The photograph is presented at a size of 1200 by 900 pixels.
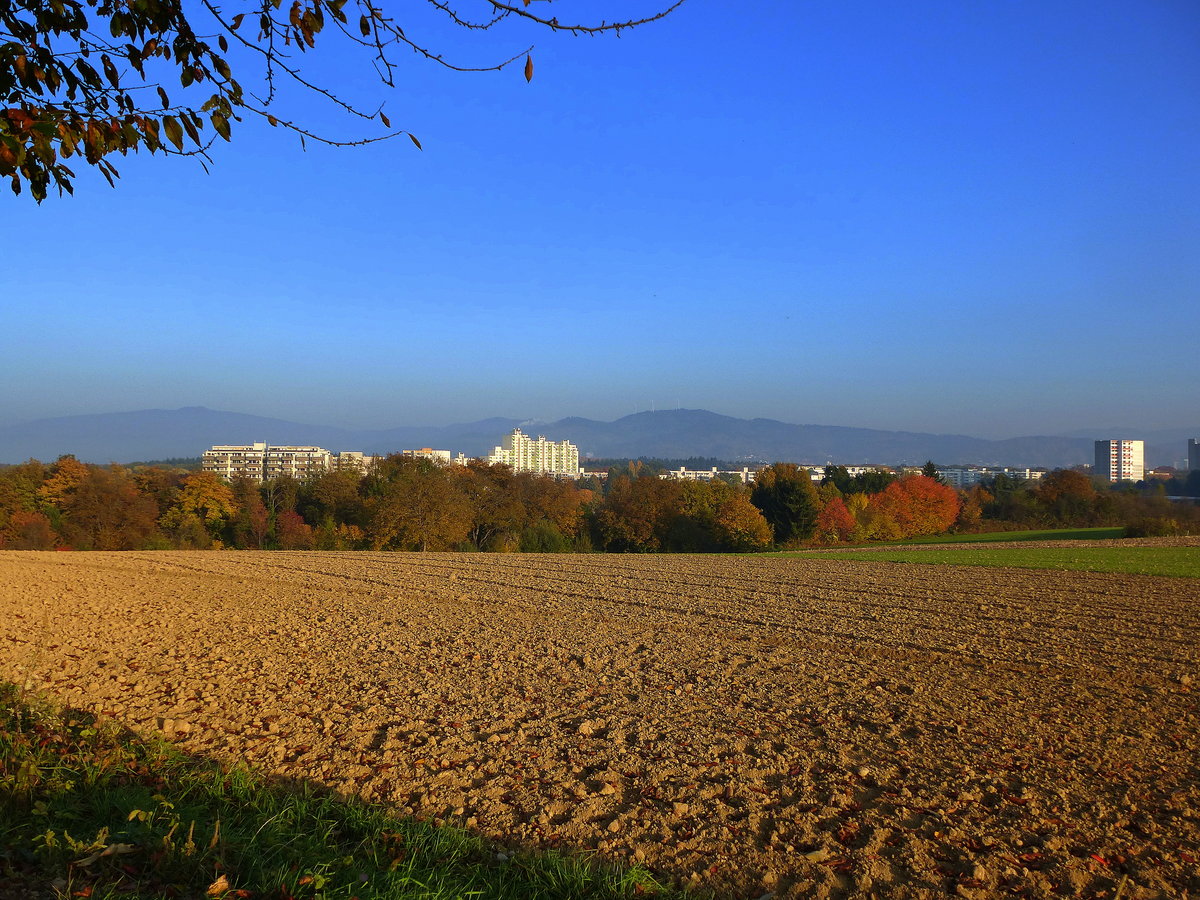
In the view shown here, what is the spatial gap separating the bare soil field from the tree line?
1355 inches

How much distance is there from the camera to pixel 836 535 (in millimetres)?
70125

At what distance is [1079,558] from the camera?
28734mm

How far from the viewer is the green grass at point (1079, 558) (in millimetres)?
24812

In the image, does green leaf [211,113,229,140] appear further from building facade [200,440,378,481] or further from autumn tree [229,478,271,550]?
building facade [200,440,378,481]

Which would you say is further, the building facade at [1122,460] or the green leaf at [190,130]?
the building facade at [1122,460]

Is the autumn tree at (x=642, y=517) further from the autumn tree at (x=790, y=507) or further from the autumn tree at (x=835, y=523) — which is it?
A: the autumn tree at (x=835, y=523)

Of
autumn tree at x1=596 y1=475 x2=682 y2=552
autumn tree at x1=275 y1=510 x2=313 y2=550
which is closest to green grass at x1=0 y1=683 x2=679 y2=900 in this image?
autumn tree at x1=275 y1=510 x2=313 y2=550

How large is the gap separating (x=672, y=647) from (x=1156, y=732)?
6143 mm

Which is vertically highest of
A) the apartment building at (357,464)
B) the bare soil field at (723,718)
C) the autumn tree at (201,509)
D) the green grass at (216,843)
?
the apartment building at (357,464)

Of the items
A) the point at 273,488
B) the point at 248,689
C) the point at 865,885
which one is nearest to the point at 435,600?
the point at 248,689

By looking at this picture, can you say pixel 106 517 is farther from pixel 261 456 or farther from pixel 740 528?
pixel 261 456

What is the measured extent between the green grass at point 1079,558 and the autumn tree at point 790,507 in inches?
1203

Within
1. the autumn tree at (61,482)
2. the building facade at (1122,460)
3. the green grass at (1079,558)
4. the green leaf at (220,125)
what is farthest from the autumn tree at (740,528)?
the building facade at (1122,460)

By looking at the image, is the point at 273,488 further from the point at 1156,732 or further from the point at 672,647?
the point at 1156,732
